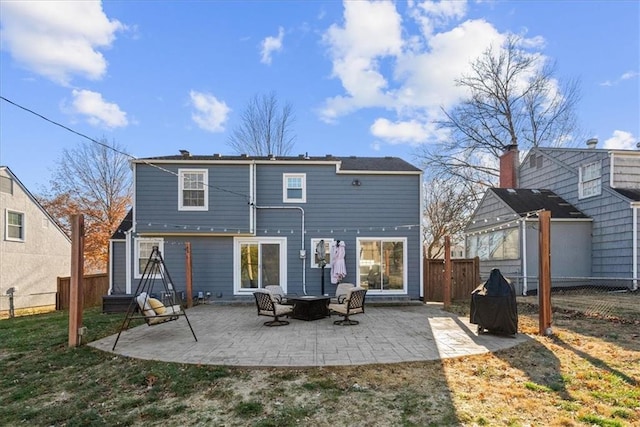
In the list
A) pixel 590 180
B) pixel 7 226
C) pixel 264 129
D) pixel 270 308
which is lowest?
pixel 270 308

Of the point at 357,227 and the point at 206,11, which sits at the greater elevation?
the point at 206,11

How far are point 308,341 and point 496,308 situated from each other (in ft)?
11.5

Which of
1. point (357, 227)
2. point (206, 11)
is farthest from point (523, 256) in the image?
point (206, 11)

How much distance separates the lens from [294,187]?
1269 centimetres

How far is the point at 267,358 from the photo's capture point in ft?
18.1

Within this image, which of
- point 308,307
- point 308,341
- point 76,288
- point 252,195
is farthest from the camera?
point 252,195

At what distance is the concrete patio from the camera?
5.57 metres

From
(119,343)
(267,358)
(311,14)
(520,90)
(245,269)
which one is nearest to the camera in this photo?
(267,358)

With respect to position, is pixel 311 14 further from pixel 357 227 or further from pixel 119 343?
pixel 119 343

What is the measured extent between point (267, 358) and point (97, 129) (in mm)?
23412

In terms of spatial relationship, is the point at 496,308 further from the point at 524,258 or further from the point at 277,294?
the point at 524,258

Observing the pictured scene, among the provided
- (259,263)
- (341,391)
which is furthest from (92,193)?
(341,391)

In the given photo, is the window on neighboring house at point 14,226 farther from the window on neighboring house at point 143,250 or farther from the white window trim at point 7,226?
the window on neighboring house at point 143,250

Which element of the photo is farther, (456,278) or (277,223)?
(456,278)
